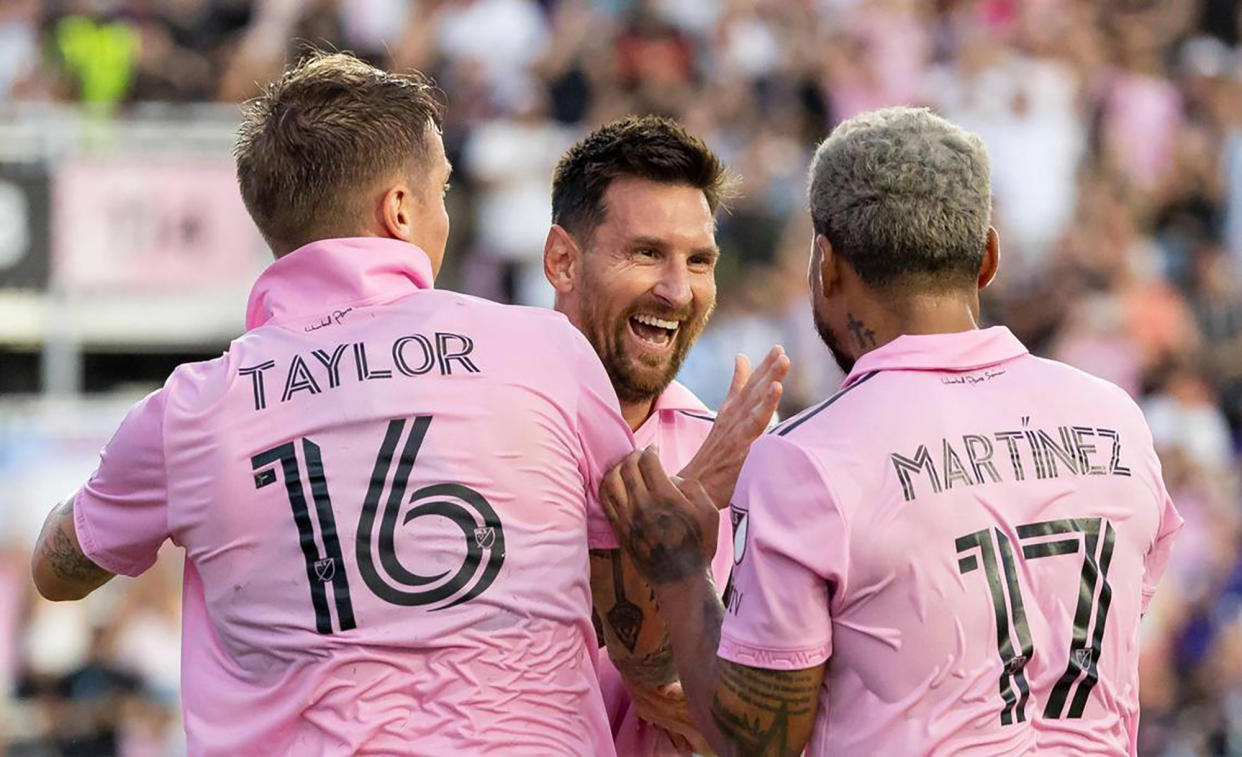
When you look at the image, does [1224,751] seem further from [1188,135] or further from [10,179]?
[10,179]

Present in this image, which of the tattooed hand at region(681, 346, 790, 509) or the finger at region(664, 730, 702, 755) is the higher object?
the tattooed hand at region(681, 346, 790, 509)

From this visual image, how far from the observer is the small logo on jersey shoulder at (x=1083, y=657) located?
3.77 meters

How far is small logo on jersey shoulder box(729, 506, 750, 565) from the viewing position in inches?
150

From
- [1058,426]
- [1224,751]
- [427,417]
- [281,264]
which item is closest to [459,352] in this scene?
[427,417]

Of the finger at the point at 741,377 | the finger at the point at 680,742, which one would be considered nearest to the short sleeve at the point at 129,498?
the finger at the point at 741,377

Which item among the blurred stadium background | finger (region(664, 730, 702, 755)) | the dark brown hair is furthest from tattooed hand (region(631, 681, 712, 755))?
the blurred stadium background

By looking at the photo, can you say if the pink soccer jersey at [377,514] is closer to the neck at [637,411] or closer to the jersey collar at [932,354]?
the jersey collar at [932,354]

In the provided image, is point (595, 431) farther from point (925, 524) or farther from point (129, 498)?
point (129, 498)

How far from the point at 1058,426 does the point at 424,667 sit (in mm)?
1285

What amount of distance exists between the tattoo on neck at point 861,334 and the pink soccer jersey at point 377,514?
51 centimetres

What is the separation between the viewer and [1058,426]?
388 cm

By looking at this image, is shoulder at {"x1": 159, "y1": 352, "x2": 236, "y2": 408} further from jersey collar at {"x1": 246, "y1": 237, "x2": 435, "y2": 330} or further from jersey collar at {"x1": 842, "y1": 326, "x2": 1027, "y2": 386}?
jersey collar at {"x1": 842, "y1": 326, "x2": 1027, "y2": 386}

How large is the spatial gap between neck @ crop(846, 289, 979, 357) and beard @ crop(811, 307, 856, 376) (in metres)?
0.07

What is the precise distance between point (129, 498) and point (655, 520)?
41.6 inches
